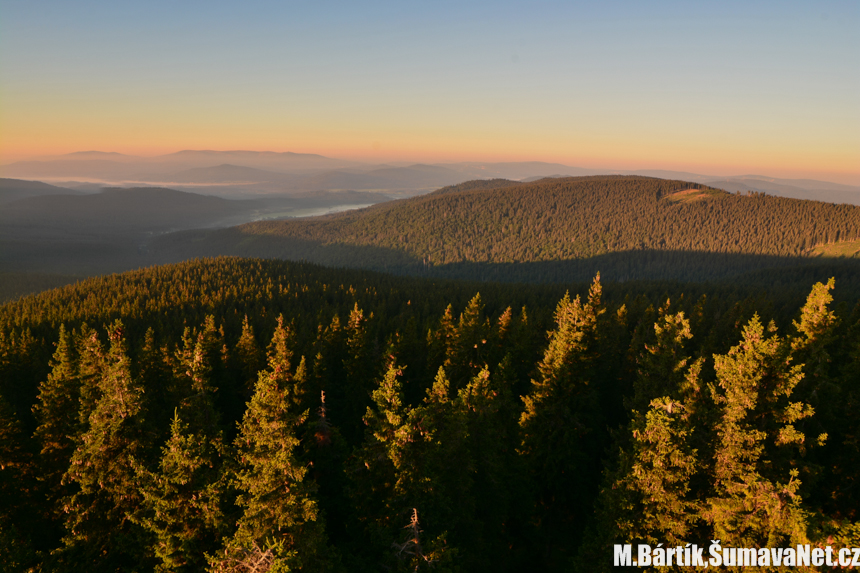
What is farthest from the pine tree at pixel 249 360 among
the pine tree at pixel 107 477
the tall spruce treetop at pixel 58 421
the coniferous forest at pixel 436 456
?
the pine tree at pixel 107 477

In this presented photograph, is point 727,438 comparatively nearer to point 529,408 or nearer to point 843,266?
point 529,408

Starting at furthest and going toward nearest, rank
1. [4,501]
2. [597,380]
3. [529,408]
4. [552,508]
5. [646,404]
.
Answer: [597,380], [552,508], [529,408], [646,404], [4,501]

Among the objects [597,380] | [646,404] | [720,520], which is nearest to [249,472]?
[720,520]

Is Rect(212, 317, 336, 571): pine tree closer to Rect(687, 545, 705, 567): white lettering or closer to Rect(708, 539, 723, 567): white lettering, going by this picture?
Rect(687, 545, 705, 567): white lettering

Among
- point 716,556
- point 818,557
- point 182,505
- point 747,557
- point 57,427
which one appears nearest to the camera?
point 818,557

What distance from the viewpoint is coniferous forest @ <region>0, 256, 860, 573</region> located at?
17828 mm

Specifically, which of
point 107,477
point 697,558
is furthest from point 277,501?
point 697,558

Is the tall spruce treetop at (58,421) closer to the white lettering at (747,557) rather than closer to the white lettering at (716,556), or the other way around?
the white lettering at (716,556)

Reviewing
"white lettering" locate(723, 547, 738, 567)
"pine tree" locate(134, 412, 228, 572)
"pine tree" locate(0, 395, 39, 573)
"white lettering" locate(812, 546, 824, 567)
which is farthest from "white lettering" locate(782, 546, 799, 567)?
"pine tree" locate(0, 395, 39, 573)

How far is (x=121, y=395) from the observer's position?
21578 mm

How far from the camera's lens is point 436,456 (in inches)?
898

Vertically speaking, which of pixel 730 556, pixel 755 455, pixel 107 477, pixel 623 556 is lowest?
pixel 623 556

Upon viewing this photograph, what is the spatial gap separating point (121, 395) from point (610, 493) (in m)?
24.7

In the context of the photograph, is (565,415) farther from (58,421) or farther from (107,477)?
(58,421)
